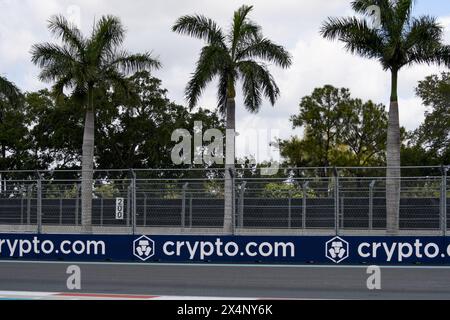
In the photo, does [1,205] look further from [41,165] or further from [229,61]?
[41,165]

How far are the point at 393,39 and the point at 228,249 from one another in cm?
1170

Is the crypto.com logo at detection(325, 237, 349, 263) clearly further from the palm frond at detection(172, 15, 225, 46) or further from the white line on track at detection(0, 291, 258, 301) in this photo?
the palm frond at detection(172, 15, 225, 46)

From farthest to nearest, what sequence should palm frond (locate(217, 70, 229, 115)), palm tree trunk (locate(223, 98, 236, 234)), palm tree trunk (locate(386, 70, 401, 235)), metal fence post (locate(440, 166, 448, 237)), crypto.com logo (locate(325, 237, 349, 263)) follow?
palm frond (locate(217, 70, 229, 115)), palm tree trunk (locate(223, 98, 236, 234)), palm tree trunk (locate(386, 70, 401, 235)), metal fence post (locate(440, 166, 448, 237)), crypto.com logo (locate(325, 237, 349, 263))

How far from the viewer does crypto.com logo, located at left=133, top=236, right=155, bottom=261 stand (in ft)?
62.8

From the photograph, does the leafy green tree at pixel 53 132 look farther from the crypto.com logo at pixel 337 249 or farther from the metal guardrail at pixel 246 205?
the crypto.com logo at pixel 337 249

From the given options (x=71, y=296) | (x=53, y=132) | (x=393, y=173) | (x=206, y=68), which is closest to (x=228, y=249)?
(x=71, y=296)

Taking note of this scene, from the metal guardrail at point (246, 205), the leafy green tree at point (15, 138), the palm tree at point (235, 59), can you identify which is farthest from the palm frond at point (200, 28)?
the leafy green tree at point (15, 138)

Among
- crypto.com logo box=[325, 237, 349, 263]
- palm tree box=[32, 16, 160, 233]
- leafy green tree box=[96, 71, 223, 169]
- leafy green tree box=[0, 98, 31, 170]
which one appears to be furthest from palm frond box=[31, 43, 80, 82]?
leafy green tree box=[0, 98, 31, 170]

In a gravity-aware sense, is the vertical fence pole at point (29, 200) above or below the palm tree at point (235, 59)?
below

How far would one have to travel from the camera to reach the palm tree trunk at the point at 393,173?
2275cm

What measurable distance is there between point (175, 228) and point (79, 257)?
6645 millimetres

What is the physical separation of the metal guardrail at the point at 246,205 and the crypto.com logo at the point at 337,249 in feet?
13.6

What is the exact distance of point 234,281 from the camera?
1577 cm

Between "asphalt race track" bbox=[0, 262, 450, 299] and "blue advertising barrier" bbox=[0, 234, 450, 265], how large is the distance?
0.63m
